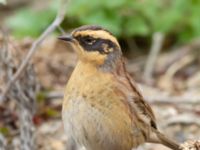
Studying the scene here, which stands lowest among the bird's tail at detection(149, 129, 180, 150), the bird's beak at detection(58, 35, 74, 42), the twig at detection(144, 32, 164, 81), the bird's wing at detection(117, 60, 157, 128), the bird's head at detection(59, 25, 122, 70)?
the twig at detection(144, 32, 164, 81)

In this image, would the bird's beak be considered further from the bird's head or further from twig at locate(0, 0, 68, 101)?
twig at locate(0, 0, 68, 101)

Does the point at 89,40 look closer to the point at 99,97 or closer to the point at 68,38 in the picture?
the point at 68,38

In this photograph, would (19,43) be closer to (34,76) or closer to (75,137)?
(34,76)

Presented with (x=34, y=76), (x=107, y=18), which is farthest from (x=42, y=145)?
(x=107, y=18)

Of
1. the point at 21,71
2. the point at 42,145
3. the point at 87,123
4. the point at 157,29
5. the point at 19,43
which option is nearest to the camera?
the point at 87,123

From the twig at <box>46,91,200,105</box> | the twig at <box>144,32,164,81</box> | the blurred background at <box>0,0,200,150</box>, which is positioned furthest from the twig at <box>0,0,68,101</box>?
the twig at <box>144,32,164,81</box>
